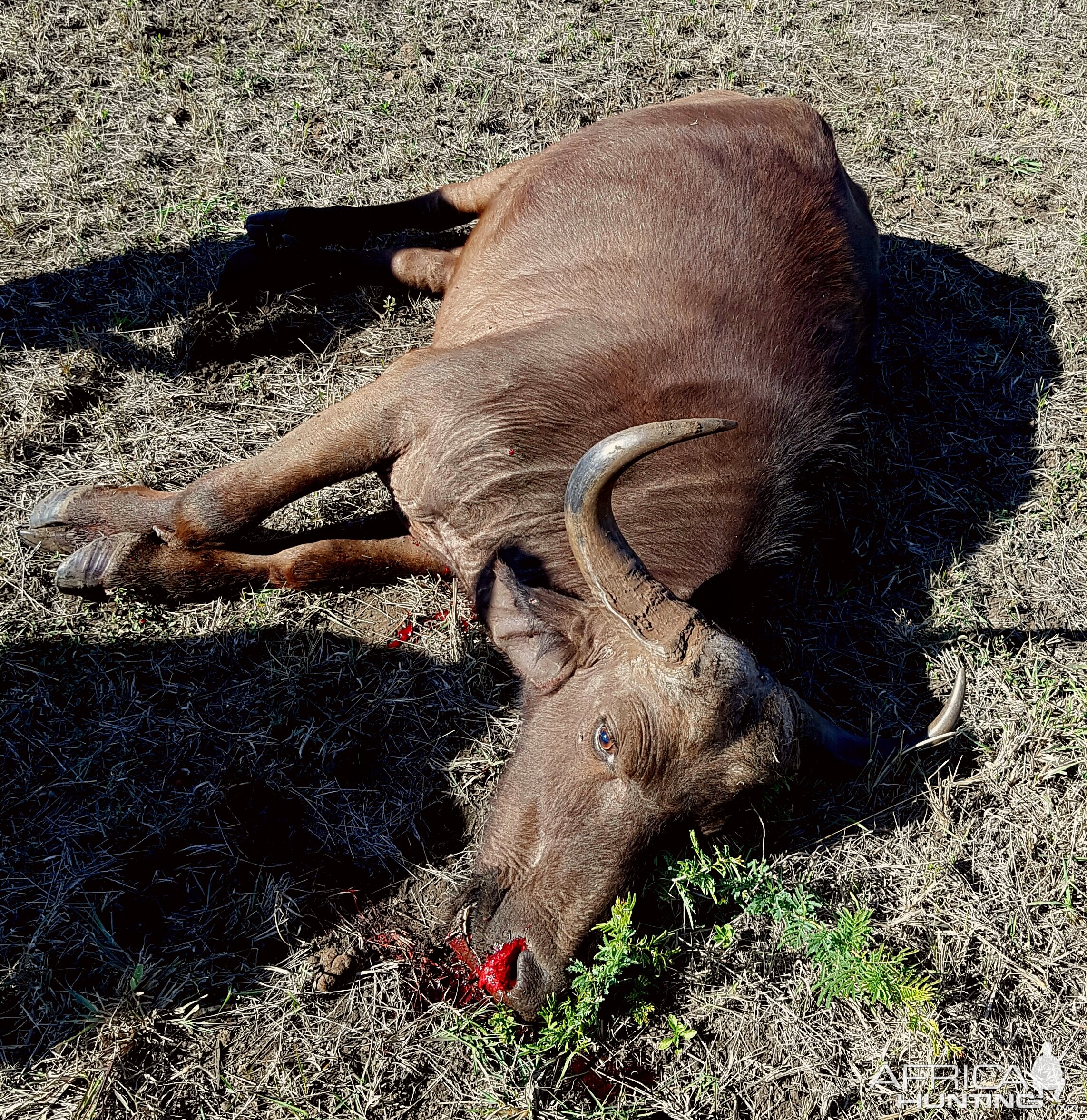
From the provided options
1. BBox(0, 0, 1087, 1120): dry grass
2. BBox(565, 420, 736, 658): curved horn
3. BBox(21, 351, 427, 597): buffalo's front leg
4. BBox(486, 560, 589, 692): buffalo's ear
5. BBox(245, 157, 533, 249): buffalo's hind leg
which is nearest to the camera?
BBox(565, 420, 736, 658): curved horn

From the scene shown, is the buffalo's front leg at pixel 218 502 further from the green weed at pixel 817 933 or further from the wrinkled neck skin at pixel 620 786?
the green weed at pixel 817 933

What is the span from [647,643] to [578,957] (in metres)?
1.03

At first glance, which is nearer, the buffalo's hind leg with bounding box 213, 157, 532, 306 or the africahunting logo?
the africahunting logo

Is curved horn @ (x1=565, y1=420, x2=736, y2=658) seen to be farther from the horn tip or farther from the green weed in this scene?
the horn tip

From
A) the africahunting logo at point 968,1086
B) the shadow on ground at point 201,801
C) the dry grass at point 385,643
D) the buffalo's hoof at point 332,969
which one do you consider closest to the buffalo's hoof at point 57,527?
the dry grass at point 385,643

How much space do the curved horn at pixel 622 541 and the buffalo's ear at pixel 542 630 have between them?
33 centimetres

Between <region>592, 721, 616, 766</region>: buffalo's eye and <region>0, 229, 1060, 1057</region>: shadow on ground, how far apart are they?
63 centimetres

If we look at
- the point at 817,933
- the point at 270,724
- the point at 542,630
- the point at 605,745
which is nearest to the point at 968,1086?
the point at 817,933

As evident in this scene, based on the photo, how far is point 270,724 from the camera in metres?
3.77

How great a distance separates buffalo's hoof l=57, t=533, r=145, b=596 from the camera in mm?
3918

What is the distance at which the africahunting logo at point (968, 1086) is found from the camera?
3197 millimetres

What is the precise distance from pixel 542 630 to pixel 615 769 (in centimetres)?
55

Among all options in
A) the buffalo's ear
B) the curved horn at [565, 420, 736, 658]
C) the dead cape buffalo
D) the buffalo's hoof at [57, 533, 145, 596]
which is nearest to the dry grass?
the buffalo's hoof at [57, 533, 145, 596]

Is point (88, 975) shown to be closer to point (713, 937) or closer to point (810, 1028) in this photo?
point (713, 937)
